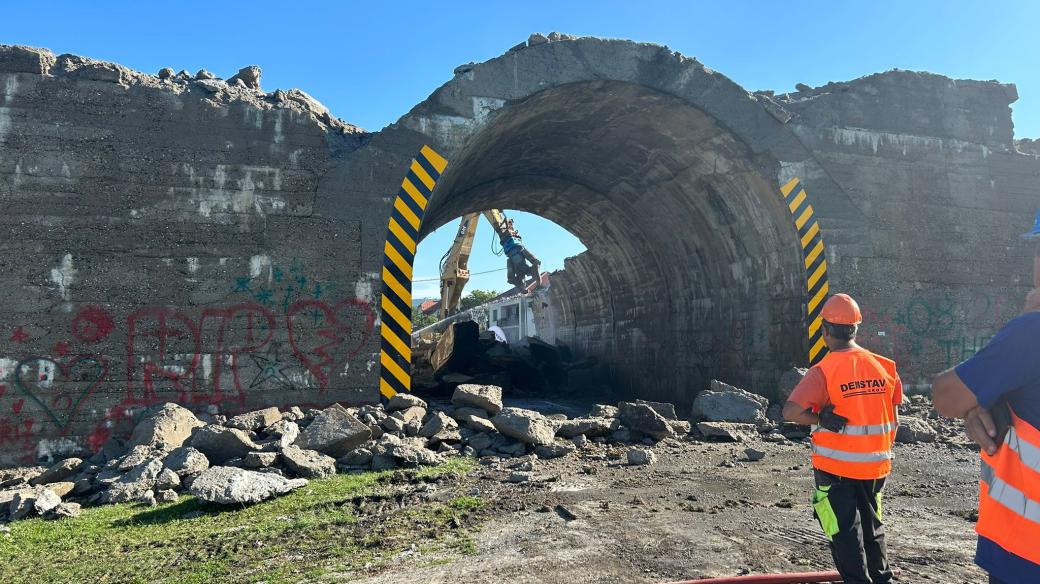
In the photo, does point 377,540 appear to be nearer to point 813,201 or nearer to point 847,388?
point 847,388

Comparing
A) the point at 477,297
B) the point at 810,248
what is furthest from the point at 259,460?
the point at 477,297

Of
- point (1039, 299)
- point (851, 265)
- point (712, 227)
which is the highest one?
point (712, 227)

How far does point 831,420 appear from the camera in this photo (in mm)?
2896

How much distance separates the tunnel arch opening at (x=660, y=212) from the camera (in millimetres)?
9422

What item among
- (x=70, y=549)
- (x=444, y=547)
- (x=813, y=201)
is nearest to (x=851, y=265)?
(x=813, y=201)

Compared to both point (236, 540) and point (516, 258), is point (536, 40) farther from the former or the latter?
point (516, 258)

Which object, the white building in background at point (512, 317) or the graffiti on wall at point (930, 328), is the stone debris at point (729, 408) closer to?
the graffiti on wall at point (930, 328)

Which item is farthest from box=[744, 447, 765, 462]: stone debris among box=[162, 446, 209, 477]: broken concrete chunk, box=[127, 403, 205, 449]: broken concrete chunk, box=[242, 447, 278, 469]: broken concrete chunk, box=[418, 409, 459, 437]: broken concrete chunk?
box=[127, 403, 205, 449]: broken concrete chunk

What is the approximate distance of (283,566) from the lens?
12.0 feet

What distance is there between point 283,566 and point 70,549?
1.62 meters

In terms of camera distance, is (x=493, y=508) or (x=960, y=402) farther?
(x=493, y=508)

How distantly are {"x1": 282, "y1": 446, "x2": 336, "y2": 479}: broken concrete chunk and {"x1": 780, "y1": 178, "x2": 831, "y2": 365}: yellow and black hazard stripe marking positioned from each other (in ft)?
21.7

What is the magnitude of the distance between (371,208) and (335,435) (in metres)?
2.91

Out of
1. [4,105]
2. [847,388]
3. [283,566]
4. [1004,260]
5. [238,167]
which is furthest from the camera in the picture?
[1004,260]
